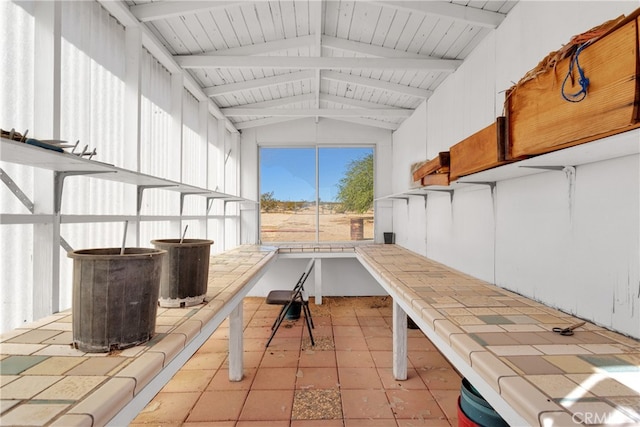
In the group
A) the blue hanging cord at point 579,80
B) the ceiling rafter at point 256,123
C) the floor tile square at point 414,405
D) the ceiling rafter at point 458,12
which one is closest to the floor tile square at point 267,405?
the floor tile square at point 414,405

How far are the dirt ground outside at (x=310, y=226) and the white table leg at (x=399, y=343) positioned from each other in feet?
9.51

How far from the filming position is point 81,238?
1888 mm

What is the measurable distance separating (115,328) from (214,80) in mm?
3049

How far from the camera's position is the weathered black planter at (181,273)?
1.42m

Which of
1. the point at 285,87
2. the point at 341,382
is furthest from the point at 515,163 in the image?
the point at 285,87

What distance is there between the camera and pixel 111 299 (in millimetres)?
950

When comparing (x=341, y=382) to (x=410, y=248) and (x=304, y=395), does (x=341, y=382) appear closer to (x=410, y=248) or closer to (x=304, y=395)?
(x=304, y=395)

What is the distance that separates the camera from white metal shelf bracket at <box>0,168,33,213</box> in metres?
1.36

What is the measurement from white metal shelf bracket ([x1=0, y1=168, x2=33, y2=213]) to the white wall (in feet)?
7.41

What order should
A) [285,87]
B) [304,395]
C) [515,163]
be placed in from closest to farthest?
[515,163] < [304,395] < [285,87]

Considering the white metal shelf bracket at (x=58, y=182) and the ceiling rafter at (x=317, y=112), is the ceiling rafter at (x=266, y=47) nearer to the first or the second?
the ceiling rafter at (x=317, y=112)

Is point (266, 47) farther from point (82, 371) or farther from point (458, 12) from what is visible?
point (82, 371)

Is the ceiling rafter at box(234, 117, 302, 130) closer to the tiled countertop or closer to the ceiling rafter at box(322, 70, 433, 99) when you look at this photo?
the ceiling rafter at box(322, 70, 433, 99)

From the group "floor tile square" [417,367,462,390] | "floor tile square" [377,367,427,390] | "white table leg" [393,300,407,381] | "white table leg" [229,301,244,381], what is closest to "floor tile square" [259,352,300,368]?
"white table leg" [229,301,244,381]
